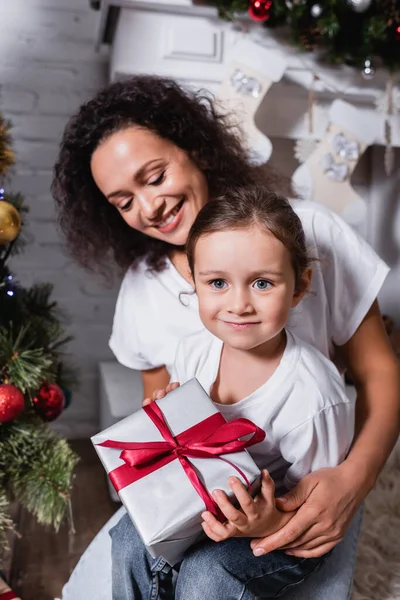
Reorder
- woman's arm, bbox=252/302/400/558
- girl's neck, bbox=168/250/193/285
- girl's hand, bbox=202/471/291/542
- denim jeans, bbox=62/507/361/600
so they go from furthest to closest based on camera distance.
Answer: girl's neck, bbox=168/250/193/285 < denim jeans, bbox=62/507/361/600 < woman's arm, bbox=252/302/400/558 < girl's hand, bbox=202/471/291/542

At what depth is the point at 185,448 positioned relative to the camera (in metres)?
0.83

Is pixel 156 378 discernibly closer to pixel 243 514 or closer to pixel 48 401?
pixel 48 401

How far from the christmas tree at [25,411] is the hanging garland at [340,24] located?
79 centimetres

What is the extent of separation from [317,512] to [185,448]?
222mm

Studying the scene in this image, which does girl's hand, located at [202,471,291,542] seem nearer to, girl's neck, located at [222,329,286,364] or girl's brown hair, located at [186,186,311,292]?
girl's neck, located at [222,329,286,364]

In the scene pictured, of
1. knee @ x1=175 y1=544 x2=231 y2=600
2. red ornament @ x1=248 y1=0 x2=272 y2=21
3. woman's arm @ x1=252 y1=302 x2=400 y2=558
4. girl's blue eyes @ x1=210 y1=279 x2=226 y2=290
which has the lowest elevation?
knee @ x1=175 y1=544 x2=231 y2=600

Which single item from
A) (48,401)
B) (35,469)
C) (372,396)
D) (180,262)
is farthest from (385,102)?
(35,469)

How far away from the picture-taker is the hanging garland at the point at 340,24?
4.97 ft

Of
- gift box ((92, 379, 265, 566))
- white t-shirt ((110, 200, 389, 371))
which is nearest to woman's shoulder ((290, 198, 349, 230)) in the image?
white t-shirt ((110, 200, 389, 371))

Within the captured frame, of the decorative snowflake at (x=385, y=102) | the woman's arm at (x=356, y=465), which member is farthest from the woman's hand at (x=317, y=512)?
the decorative snowflake at (x=385, y=102)

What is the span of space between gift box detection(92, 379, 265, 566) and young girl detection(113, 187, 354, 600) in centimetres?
3

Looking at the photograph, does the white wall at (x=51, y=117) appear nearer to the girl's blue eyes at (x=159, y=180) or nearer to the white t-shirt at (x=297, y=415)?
the girl's blue eyes at (x=159, y=180)

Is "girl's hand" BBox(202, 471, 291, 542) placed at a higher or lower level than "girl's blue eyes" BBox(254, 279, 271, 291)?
lower

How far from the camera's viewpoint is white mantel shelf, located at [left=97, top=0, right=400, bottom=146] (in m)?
1.54
